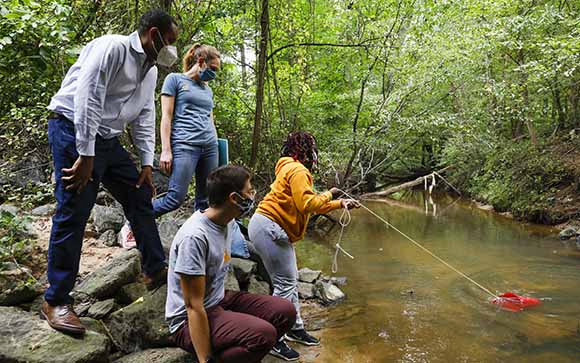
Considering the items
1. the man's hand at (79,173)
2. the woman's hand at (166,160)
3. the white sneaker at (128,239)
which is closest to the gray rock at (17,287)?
the white sneaker at (128,239)

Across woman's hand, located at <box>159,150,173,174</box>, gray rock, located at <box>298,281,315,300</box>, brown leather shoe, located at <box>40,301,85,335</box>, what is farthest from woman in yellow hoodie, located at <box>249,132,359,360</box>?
gray rock, located at <box>298,281,315,300</box>

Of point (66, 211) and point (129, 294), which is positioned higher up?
point (66, 211)

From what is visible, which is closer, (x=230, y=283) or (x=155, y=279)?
(x=155, y=279)

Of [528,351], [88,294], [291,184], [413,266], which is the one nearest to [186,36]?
[291,184]

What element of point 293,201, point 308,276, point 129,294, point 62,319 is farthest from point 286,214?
point 308,276

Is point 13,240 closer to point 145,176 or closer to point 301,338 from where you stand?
point 145,176

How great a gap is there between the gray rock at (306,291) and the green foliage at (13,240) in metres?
2.76

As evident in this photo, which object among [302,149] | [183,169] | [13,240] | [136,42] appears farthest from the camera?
[183,169]

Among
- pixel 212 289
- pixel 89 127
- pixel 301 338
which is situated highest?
pixel 89 127

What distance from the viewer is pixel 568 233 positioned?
27.9 feet

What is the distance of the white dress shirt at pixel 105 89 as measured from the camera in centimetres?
231

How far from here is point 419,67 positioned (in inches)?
415

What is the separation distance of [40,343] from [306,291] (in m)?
3.06

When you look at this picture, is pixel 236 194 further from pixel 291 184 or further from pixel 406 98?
pixel 406 98
